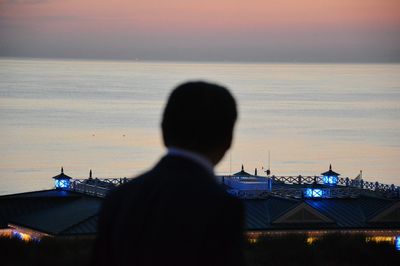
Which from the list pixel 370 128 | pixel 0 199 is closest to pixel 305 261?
pixel 0 199

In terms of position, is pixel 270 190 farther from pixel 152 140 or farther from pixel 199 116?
pixel 152 140

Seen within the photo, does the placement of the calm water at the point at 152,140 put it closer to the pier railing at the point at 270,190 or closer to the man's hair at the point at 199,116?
the pier railing at the point at 270,190

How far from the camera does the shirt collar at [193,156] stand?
13.9 ft

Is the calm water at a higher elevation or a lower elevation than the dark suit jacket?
higher

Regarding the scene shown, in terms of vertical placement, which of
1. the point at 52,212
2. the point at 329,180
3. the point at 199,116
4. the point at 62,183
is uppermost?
the point at 329,180

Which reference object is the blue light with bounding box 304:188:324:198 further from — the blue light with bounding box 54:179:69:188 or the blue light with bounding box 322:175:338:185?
the blue light with bounding box 54:179:69:188

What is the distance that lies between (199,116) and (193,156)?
0.16m

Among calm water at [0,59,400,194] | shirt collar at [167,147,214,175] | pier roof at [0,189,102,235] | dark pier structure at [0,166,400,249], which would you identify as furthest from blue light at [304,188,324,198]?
shirt collar at [167,147,214,175]

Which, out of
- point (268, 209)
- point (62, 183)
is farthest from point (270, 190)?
point (62, 183)

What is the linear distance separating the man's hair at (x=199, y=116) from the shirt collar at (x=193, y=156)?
22mm

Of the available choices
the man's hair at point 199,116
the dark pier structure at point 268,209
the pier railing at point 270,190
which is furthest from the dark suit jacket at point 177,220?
the pier railing at point 270,190

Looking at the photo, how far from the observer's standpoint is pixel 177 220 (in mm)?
3979

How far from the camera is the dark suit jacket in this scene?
13.0ft

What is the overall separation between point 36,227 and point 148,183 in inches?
1104
